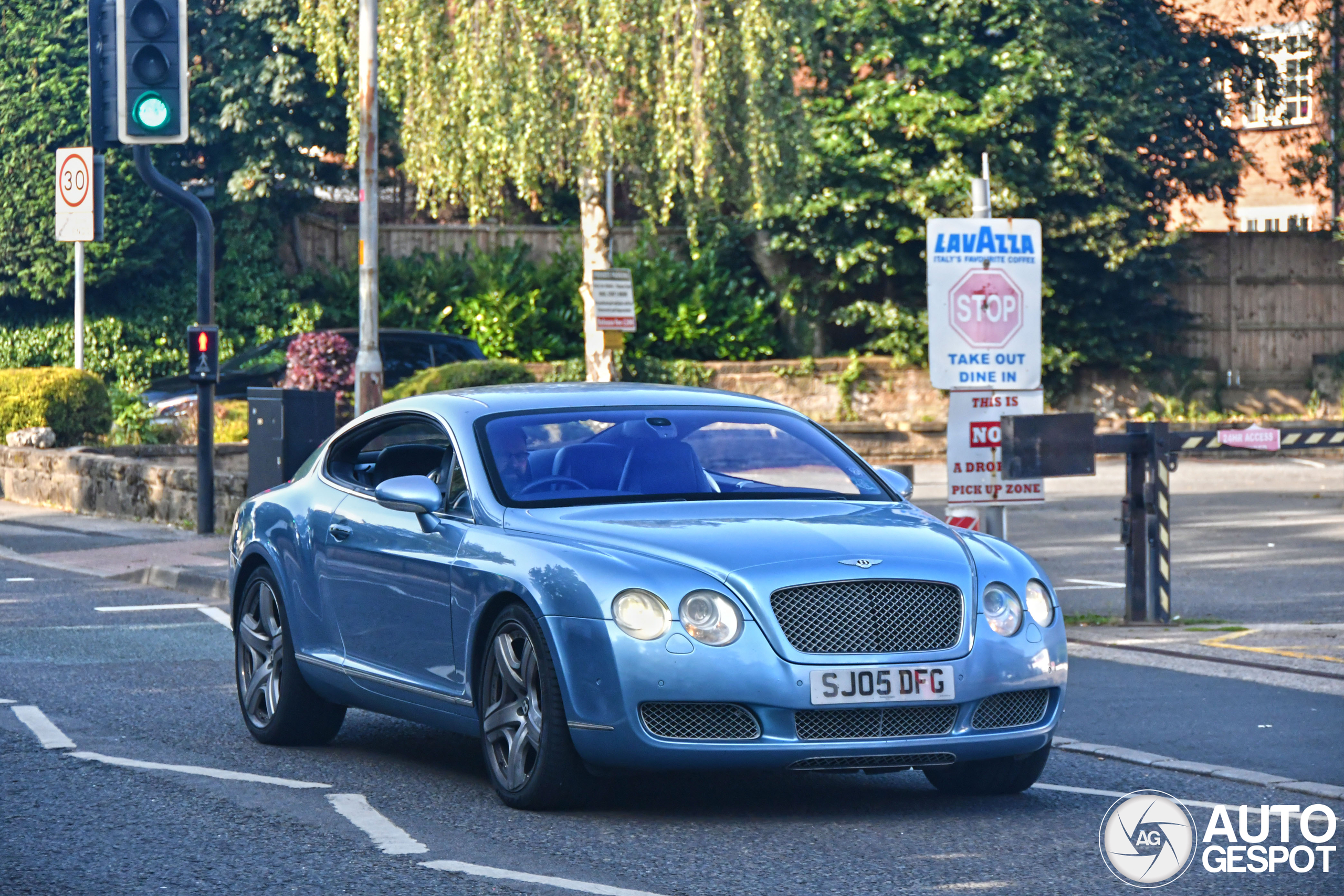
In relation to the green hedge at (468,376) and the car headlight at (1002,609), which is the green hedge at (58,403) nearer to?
the green hedge at (468,376)

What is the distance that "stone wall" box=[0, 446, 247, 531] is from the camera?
19188mm

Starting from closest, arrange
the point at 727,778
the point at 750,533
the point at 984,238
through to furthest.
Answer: the point at 750,533
the point at 727,778
the point at 984,238

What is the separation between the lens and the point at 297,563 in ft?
27.1

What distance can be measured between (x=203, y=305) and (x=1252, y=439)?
9.37 meters

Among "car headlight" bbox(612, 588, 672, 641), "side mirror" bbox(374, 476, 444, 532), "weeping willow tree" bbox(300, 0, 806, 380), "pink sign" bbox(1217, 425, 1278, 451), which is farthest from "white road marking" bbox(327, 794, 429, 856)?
"weeping willow tree" bbox(300, 0, 806, 380)

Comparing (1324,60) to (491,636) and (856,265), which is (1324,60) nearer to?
(856,265)

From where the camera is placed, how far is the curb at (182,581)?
14.7 meters

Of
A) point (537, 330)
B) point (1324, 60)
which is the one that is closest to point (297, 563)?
point (537, 330)

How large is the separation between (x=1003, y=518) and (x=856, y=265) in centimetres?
2057

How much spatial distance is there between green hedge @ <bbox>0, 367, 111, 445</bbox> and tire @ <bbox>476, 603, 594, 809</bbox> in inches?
702

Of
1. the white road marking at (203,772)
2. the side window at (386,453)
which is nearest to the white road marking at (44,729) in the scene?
the white road marking at (203,772)

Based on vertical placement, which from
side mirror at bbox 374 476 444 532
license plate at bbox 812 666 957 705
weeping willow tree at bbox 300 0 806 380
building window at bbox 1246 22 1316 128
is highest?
building window at bbox 1246 22 1316 128

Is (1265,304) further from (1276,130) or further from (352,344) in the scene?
(352,344)
